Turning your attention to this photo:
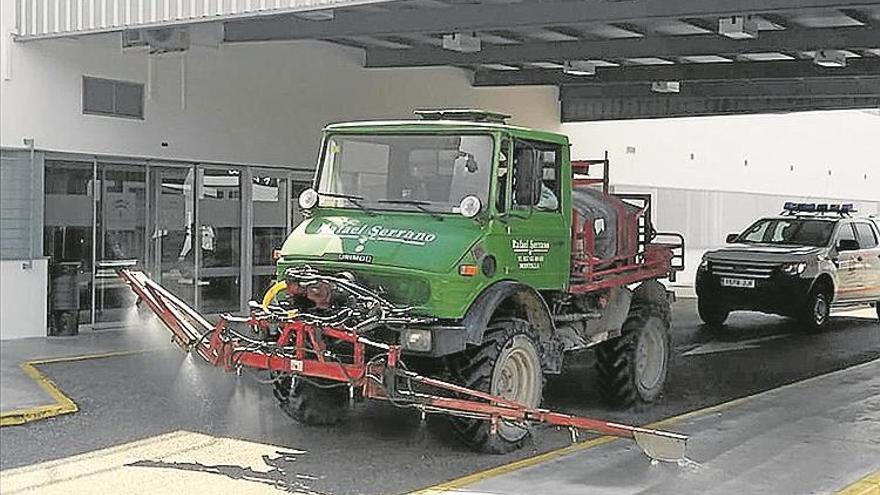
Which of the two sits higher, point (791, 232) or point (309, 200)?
point (309, 200)

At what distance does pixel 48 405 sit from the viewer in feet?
25.5

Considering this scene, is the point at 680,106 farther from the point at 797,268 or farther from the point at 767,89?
the point at 797,268

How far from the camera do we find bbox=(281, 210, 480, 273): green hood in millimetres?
8242

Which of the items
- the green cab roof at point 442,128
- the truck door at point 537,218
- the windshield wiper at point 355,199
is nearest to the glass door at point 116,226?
the windshield wiper at point 355,199

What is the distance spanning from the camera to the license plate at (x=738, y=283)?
57.7 feet

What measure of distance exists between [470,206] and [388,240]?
0.64 metres

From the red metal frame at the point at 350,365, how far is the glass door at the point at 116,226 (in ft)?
22.4

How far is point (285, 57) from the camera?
17531 mm

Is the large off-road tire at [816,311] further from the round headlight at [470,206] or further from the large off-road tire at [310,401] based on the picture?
the round headlight at [470,206]

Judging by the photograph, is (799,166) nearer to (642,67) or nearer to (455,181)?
(642,67)

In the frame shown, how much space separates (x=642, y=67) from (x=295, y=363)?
1335 cm

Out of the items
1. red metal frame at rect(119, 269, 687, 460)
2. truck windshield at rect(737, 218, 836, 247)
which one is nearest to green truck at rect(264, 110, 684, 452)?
red metal frame at rect(119, 269, 687, 460)

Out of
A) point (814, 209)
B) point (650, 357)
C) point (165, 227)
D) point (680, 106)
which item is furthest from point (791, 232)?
point (165, 227)

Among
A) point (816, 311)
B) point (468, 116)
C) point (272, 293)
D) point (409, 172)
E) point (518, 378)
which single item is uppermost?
point (468, 116)
